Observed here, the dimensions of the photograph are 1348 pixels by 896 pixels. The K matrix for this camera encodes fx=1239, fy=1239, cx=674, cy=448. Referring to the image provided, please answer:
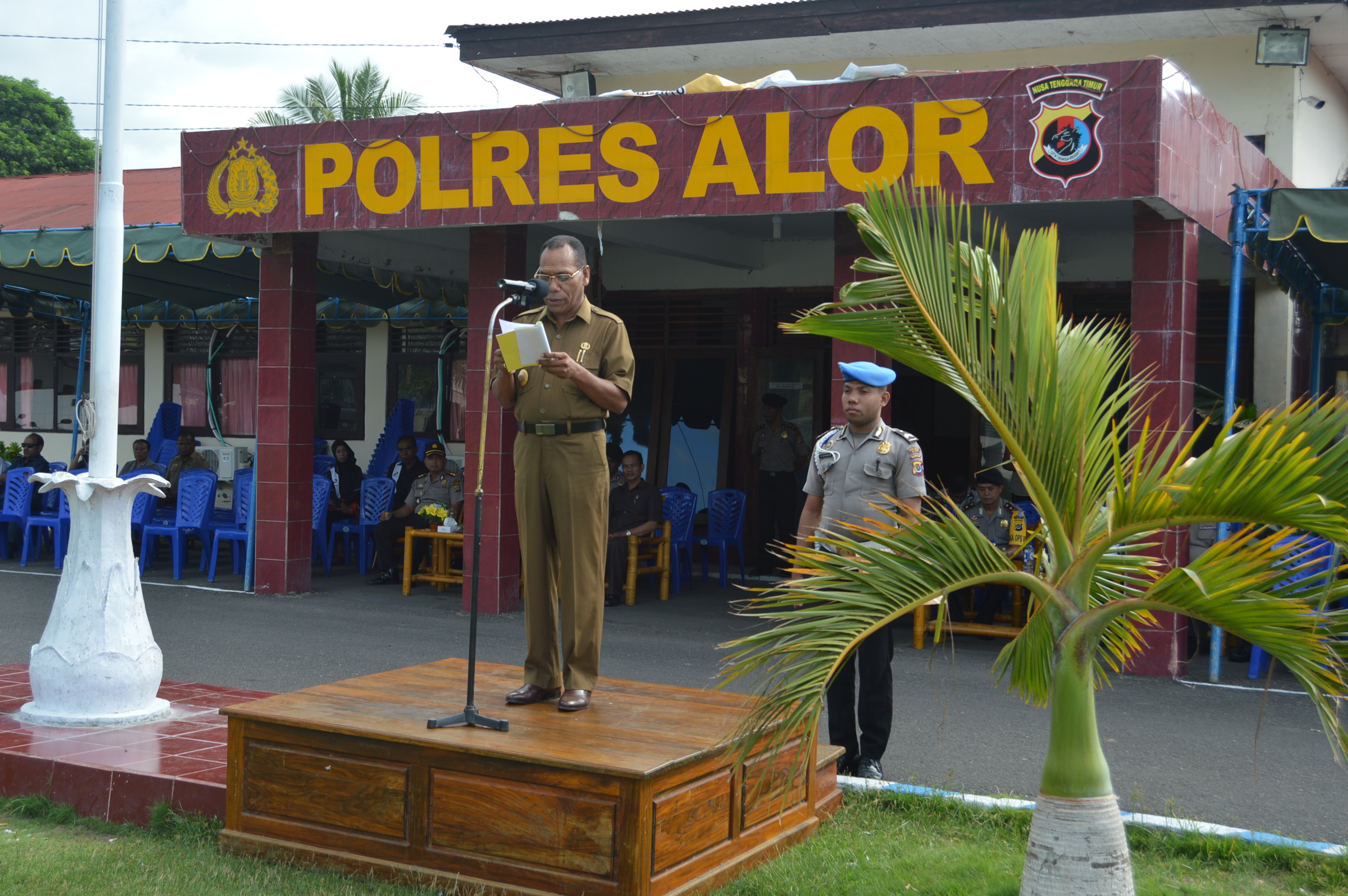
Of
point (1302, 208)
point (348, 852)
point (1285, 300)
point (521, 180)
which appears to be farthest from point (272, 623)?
point (1285, 300)

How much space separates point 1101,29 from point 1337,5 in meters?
1.81

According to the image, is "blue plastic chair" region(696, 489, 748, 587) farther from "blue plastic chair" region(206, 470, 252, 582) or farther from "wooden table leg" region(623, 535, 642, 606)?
"blue plastic chair" region(206, 470, 252, 582)

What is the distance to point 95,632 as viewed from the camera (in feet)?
17.7

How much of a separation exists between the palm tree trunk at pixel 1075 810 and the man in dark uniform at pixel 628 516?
23.1 ft

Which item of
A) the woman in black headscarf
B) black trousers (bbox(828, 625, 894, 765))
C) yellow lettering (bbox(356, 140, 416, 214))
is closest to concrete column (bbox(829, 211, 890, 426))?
black trousers (bbox(828, 625, 894, 765))

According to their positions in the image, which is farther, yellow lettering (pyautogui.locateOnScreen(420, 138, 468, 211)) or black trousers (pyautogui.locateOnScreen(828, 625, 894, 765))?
yellow lettering (pyautogui.locateOnScreen(420, 138, 468, 211))

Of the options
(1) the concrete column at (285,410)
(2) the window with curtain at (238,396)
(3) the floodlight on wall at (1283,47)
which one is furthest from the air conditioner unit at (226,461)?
(3) the floodlight on wall at (1283,47)

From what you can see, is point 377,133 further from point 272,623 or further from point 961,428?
point 961,428

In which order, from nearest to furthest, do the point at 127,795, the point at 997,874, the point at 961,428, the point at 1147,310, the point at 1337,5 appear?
the point at 997,874, the point at 127,795, the point at 1147,310, the point at 1337,5, the point at 961,428

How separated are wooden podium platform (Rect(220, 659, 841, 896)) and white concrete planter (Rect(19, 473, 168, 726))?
4.41 feet

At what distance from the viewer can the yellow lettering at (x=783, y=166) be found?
313 inches

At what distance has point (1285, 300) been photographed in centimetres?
1009

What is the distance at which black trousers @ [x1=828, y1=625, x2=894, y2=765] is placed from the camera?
510cm

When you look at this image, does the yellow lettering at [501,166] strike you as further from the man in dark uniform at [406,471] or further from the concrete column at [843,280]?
the man in dark uniform at [406,471]
